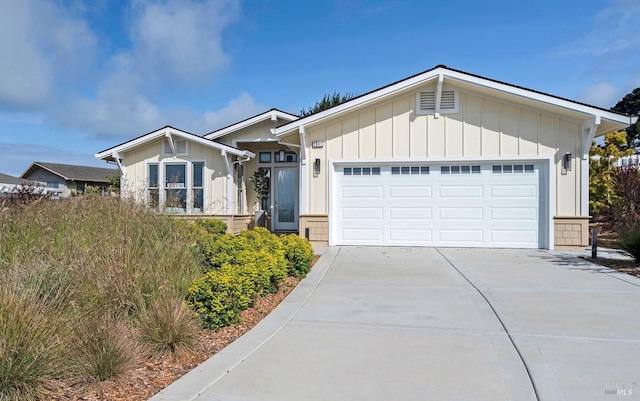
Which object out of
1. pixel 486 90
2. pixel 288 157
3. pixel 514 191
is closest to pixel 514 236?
pixel 514 191

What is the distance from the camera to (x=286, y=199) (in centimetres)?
1630

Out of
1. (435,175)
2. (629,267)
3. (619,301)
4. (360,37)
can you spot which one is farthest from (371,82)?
(619,301)

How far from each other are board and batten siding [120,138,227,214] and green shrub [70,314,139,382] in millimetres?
11309

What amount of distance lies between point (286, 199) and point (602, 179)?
11.4 meters

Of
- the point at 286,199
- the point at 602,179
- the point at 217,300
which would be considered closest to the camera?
the point at 217,300

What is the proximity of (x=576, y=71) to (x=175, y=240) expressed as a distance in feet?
45.1

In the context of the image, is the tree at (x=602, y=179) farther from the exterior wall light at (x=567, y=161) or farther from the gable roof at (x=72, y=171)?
the gable roof at (x=72, y=171)

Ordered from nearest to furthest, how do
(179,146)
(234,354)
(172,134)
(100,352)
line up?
(100,352), (234,354), (172,134), (179,146)

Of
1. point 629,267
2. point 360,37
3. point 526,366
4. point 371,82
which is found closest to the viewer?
point 526,366

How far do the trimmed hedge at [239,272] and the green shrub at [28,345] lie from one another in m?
1.60

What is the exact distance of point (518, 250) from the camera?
37.7 feet

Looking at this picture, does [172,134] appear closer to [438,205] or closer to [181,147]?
[181,147]

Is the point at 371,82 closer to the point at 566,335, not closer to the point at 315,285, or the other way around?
the point at 315,285

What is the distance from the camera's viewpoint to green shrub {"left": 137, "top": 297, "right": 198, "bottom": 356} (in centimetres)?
403
